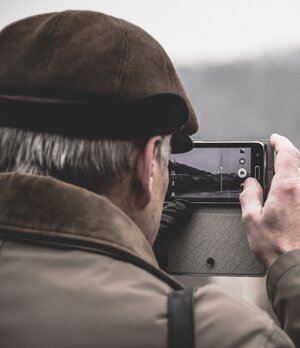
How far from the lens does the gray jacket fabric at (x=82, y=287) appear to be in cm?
41

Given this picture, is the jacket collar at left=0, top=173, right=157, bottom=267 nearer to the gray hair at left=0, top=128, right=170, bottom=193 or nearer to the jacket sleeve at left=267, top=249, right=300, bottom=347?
the gray hair at left=0, top=128, right=170, bottom=193

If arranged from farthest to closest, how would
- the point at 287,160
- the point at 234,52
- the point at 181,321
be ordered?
1. the point at 234,52
2. the point at 287,160
3. the point at 181,321

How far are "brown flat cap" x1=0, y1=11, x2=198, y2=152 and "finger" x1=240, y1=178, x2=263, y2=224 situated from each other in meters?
0.33

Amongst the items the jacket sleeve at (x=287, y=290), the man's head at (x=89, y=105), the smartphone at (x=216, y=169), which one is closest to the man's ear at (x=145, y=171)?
the man's head at (x=89, y=105)

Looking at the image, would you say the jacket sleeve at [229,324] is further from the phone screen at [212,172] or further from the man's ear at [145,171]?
the phone screen at [212,172]

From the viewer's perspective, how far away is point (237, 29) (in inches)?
71.3

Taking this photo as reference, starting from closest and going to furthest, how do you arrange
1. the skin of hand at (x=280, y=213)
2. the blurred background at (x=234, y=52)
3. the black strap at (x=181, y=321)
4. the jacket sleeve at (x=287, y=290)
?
1. the black strap at (x=181, y=321)
2. the jacket sleeve at (x=287, y=290)
3. the skin of hand at (x=280, y=213)
4. the blurred background at (x=234, y=52)

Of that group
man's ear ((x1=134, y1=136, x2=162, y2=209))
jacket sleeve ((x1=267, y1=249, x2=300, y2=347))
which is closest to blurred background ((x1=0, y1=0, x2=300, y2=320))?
jacket sleeve ((x1=267, y1=249, x2=300, y2=347))

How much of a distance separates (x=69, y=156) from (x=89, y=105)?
5cm

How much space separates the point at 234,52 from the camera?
6.08ft

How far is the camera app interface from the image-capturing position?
87 centimetres

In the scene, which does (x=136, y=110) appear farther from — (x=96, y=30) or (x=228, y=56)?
(x=228, y=56)

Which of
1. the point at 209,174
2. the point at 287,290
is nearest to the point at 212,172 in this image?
the point at 209,174

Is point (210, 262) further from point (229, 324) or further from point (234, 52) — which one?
point (234, 52)
